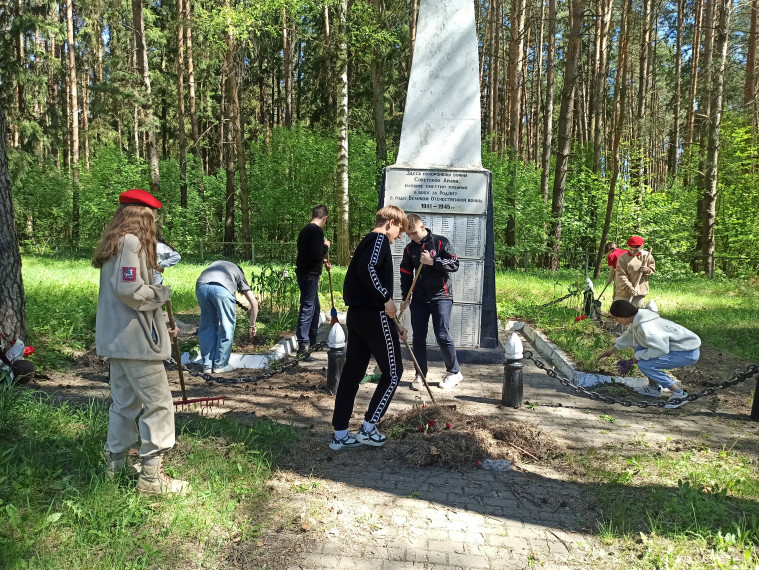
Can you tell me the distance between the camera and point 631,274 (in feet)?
29.9

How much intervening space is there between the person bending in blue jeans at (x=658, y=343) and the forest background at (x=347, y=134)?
9116 mm

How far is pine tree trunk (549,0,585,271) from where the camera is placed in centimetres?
1684

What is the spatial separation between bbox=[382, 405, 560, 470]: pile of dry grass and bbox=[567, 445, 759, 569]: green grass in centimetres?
39

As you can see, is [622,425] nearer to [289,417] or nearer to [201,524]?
[289,417]

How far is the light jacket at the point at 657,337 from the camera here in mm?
6051

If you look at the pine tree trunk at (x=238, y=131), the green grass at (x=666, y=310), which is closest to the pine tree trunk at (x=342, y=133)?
the pine tree trunk at (x=238, y=131)

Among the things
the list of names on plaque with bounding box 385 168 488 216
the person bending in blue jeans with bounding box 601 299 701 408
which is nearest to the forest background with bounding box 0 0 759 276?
the list of names on plaque with bounding box 385 168 488 216

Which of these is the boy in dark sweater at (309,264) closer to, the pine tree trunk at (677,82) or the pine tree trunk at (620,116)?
the pine tree trunk at (620,116)

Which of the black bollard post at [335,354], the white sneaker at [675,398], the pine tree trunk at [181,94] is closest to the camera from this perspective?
the white sneaker at [675,398]

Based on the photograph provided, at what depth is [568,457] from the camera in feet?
15.5

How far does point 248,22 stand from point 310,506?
15534mm

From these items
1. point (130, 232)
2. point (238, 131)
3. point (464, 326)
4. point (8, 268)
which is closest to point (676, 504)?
point (130, 232)

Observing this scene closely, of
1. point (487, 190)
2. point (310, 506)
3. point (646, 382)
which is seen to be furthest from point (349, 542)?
point (487, 190)

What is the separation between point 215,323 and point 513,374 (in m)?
3.50
